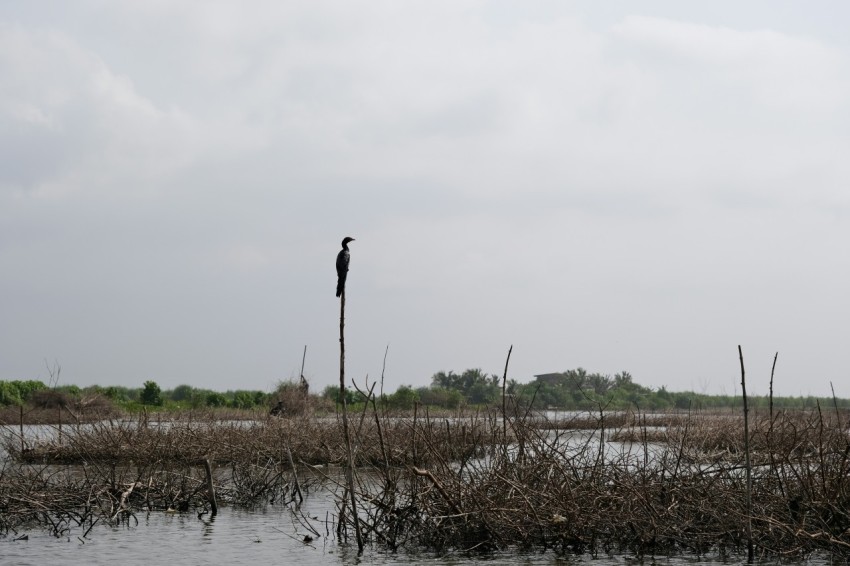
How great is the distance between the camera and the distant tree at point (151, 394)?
51.6 meters

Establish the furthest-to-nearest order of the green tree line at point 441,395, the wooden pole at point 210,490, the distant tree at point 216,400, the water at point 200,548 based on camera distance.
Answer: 1. the distant tree at point 216,400
2. the green tree line at point 441,395
3. the wooden pole at point 210,490
4. the water at point 200,548

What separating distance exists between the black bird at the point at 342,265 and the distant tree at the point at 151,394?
41.6 meters

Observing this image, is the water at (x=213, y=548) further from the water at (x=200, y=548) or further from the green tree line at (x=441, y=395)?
the green tree line at (x=441, y=395)

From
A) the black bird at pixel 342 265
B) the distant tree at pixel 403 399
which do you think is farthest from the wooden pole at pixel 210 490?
the distant tree at pixel 403 399

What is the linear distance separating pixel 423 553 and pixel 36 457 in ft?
48.5

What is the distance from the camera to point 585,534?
1155 cm

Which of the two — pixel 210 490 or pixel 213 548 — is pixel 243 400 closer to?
pixel 210 490

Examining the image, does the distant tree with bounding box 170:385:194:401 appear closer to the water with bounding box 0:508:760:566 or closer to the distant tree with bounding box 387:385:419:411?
the distant tree with bounding box 387:385:419:411

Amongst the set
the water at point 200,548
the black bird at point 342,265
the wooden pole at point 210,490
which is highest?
the black bird at point 342,265

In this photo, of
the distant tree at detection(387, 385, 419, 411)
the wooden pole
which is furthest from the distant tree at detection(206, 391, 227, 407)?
the wooden pole

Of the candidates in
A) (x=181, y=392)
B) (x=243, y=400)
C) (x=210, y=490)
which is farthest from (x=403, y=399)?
(x=210, y=490)

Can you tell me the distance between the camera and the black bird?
473 inches

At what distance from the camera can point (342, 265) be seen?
40.2 feet

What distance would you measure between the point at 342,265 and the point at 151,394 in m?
42.6
